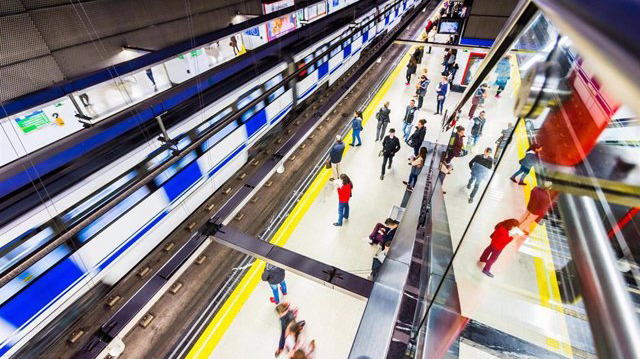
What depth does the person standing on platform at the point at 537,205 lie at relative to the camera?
1.13 meters

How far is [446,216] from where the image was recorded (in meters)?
3.38

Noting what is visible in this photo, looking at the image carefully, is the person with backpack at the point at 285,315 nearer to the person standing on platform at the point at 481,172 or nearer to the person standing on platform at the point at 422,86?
the person standing on platform at the point at 481,172

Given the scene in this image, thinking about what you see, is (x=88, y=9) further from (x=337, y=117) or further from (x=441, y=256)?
(x=441, y=256)

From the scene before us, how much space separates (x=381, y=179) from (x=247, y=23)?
4424 millimetres

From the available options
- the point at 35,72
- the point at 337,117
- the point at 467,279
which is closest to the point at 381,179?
the point at 337,117

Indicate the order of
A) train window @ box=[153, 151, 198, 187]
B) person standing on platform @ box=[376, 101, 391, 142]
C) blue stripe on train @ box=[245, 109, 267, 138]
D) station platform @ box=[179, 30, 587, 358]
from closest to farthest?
1. station platform @ box=[179, 30, 587, 358]
2. train window @ box=[153, 151, 198, 187]
3. blue stripe on train @ box=[245, 109, 267, 138]
4. person standing on platform @ box=[376, 101, 391, 142]

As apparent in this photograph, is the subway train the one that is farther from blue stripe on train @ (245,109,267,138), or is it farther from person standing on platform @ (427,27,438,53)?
person standing on platform @ (427,27,438,53)

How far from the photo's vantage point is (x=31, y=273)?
287cm

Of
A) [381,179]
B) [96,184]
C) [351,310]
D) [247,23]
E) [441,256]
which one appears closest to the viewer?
[441,256]

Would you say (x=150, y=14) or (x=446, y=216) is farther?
(x=150, y=14)

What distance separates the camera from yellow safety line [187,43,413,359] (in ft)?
13.6

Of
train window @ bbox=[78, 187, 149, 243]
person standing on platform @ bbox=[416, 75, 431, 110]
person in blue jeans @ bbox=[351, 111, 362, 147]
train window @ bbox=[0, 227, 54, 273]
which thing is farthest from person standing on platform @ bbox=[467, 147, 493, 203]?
person standing on platform @ bbox=[416, 75, 431, 110]

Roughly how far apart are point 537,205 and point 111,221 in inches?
153

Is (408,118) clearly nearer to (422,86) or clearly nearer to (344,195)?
(422,86)
